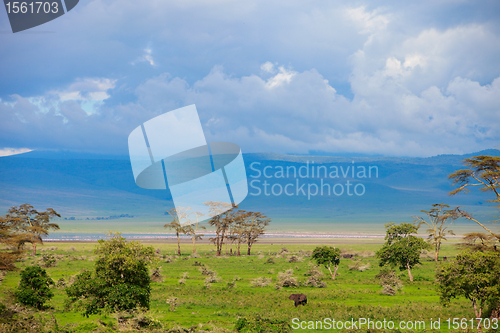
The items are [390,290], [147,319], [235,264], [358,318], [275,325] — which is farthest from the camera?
[235,264]

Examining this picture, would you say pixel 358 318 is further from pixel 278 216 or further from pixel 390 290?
pixel 278 216

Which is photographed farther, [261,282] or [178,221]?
[178,221]

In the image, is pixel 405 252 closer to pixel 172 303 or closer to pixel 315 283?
pixel 315 283

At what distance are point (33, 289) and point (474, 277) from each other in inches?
900

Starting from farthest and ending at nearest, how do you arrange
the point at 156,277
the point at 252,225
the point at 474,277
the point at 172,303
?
the point at 252,225
the point at 156,277
the point at 172,303
the point at 474,277

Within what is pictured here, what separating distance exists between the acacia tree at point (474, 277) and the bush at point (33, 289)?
69.8 ft

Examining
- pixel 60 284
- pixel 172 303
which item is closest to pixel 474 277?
pixel 172 303

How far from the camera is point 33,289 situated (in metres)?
20.5

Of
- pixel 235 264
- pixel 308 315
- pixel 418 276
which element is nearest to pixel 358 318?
pixel 308 315

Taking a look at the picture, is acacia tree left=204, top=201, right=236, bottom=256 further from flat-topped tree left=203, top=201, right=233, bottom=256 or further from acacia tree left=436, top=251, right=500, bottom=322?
acacia tree left=436, top=251, right=500, bottom=322

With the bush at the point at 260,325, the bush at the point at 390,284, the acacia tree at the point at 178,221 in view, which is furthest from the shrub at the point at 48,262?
the bush at the point at 390,284

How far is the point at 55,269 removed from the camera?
40156mm

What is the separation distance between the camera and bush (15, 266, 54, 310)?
1988 cm

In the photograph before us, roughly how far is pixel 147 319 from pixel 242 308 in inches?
324
